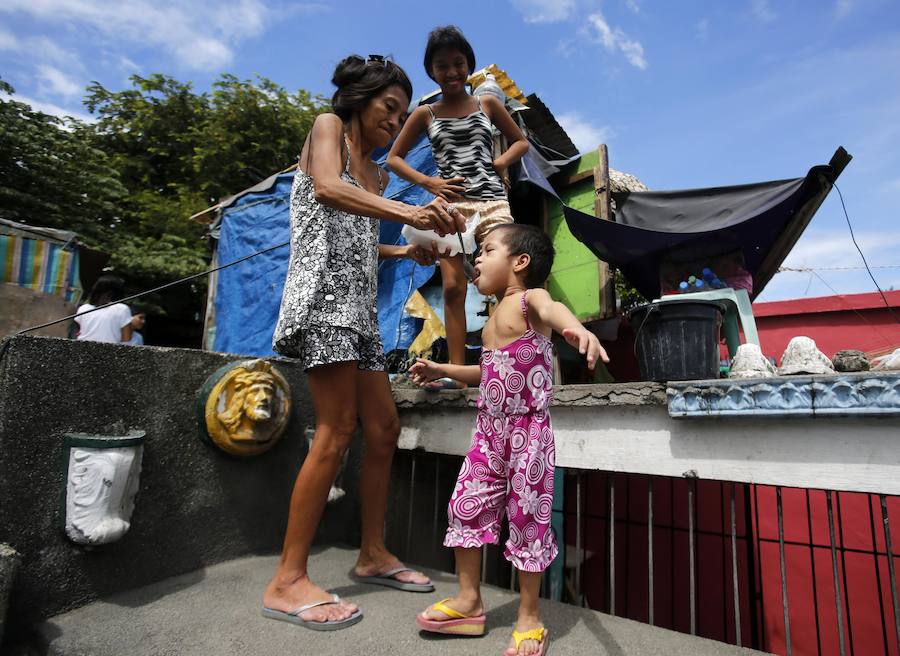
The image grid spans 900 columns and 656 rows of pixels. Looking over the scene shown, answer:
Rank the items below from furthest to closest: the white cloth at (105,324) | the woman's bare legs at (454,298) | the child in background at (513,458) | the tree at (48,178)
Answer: the tree at (48,178)
the white cloth at (105,324)
the woman's bare legs at (454,298)
the child in background at (513,458)

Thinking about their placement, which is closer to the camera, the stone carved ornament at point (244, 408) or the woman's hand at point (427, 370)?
the woman's hand at point (427, 370)

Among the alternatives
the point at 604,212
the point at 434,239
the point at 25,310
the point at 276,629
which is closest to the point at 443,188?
the point at 434,239

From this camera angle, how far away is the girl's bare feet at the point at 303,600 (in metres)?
1.79

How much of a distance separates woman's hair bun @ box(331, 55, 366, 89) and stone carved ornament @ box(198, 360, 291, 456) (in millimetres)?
1343

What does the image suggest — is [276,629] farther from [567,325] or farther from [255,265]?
[255,265]

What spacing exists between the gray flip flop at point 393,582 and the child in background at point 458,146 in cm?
113

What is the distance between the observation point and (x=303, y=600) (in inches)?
71.9

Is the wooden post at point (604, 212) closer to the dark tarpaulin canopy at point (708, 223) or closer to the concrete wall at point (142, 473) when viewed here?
the dark tarpaulin canopy at point (708, 223)

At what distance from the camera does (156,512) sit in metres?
2.17

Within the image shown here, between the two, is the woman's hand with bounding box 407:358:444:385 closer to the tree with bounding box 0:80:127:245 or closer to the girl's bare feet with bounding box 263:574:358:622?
the girl's bare feet with bounding box 263:574:358:622

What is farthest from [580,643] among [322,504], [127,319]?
[127,319]

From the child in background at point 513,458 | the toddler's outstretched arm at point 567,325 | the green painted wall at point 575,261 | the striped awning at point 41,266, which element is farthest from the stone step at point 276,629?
the striped awning at point 41,266

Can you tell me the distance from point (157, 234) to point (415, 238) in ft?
37.7

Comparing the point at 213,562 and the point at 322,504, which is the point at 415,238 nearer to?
the point at 322,504
